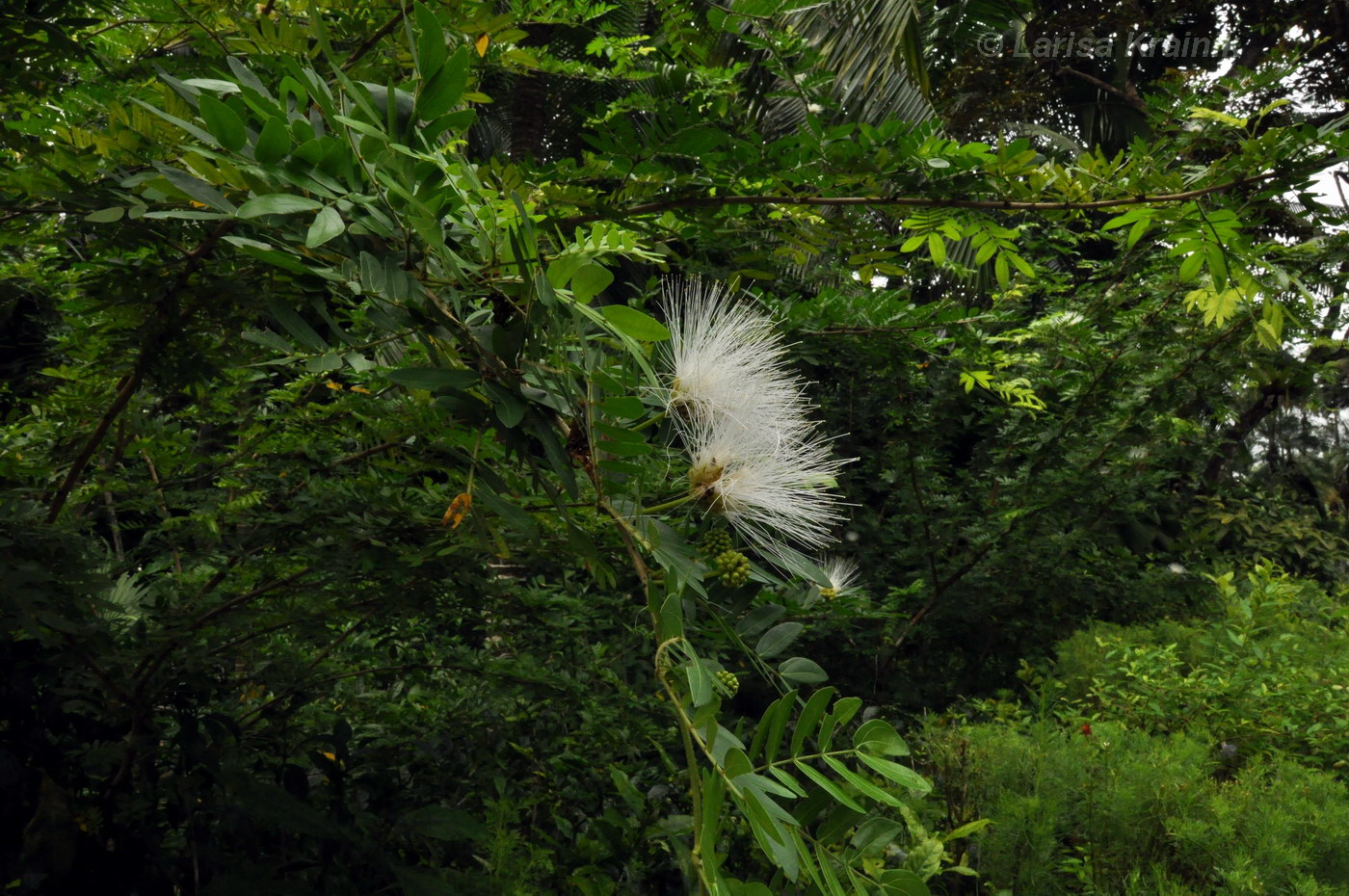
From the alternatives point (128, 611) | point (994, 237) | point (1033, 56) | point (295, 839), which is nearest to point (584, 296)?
point (994, 237)

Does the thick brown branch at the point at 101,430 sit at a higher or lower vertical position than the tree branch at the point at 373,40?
lower

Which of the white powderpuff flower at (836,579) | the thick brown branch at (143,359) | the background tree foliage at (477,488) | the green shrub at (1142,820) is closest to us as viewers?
the background tree foliage at (477,488)

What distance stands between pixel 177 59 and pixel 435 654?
62.4 inches

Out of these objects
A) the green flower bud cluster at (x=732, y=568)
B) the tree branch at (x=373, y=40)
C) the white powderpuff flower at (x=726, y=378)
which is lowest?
the green flower bud cluster at (x=732, y=568)

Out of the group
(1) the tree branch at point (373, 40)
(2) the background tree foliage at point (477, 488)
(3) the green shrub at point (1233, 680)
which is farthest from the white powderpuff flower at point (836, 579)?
(1) the tree branch at point (373, 40)

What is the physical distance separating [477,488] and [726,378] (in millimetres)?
321

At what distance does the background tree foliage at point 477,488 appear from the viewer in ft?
2.92

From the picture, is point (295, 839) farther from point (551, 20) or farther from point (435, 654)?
point (551, 20)

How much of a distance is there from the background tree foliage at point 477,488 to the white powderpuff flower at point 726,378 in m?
0.06

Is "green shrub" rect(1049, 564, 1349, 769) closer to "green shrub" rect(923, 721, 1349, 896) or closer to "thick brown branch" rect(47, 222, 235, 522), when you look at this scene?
"green shrub" rect(923, 721, 1349, 896)

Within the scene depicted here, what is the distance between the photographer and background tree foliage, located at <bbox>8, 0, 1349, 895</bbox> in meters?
0.89

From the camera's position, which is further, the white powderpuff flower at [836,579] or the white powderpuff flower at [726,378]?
the white powderpuff flower at [836,579]

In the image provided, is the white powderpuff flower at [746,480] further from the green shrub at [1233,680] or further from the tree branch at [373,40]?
the green shrub at [1233,680]

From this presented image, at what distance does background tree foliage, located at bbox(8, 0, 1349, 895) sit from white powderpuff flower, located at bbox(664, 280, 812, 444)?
6 centimetres
